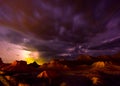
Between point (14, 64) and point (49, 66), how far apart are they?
16.0m

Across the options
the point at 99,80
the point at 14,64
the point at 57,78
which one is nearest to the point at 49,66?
the point at 14,64

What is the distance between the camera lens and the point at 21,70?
7062cm

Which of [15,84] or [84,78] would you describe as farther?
[84,78]

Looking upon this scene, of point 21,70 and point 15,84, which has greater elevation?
point 21,70

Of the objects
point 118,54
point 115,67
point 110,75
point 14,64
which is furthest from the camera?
point 118,54

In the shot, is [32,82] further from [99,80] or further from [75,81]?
[99,80]

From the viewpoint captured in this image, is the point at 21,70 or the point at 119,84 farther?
the point at 21,70

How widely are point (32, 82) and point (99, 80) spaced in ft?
63.2

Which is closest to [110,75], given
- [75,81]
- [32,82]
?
[75,81]

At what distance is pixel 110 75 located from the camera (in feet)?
230

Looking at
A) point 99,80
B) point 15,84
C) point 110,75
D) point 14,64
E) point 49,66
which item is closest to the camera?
point 15,84

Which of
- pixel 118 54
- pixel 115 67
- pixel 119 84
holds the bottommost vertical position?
pixel 119 84

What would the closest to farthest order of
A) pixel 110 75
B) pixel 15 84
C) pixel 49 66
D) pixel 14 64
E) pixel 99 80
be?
1. pixel 15 84
2. pixel 99 80
3. pixel 110 75
4. pixel 14 64
5. pixel 49 66

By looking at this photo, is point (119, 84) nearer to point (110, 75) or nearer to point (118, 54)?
point (110, 75)
